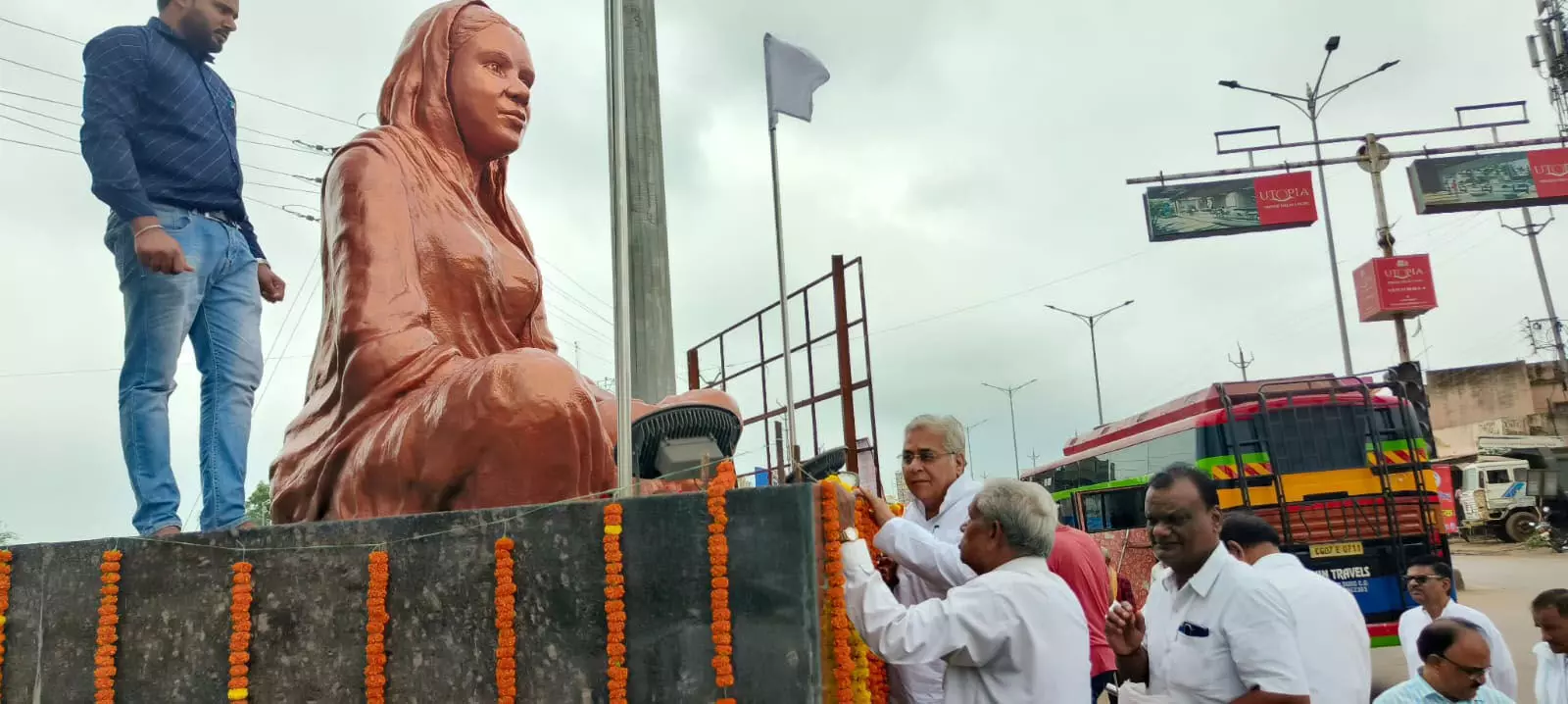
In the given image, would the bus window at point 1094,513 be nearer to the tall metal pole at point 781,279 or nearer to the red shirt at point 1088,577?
the red shirt at point 1088,577

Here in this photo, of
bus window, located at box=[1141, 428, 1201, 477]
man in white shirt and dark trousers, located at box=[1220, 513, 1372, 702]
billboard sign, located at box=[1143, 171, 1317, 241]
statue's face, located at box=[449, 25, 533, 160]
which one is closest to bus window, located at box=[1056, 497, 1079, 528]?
bus window, located at box=[1141, 428, 1201, 477]

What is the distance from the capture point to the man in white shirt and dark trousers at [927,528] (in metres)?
2.62

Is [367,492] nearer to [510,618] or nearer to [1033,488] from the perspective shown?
Result: [510,618]

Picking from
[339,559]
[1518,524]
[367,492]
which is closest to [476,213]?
[367,492]

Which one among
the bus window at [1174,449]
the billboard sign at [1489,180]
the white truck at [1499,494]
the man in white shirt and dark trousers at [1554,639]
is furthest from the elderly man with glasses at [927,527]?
the white truck at [1499,494]

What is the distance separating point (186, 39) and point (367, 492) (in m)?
1.81

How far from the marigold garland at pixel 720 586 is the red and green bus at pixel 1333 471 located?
699 centimetres

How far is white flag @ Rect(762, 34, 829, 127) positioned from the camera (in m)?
3.81

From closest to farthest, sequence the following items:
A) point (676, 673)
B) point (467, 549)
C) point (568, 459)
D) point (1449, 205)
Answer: point (676, 673) → point (467, 549) → point (568, 459) → point (1449, 205)

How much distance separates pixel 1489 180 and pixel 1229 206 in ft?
16.0

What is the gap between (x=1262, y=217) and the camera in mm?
18438

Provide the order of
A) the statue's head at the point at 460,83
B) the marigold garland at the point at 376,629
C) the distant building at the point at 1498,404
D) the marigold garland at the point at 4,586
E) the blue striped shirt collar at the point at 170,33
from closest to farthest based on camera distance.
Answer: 1. the marigold garland at the point at 376,629
2. the marigold garland at the point at 4,586
3. the blue striped shirt collar at the point at 170,33
4. the statue's head at the point at 460,83
5. the distant building at the point at 1498,404

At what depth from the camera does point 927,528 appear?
3189mm

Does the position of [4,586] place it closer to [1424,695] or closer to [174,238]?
[174,238]
